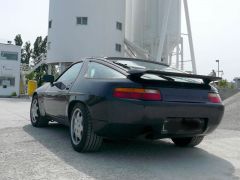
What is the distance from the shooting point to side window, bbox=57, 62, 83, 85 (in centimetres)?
502

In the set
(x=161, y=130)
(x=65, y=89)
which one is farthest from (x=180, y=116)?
(x=65, y=89)

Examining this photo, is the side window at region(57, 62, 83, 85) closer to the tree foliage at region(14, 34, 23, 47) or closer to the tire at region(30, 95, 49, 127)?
the tire at region(30, 95, 49, 127)

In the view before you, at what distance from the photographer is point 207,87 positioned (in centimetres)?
424

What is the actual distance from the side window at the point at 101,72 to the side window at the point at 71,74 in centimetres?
36

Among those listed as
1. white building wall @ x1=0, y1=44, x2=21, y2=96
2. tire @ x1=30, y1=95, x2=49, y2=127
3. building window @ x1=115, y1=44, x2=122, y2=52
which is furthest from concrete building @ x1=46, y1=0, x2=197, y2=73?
tire @ x1=30, y1=95, x2=49, y2=127

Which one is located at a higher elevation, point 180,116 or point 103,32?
point 103,32

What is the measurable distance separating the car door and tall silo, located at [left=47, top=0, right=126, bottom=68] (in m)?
22.2

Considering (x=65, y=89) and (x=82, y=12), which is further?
(x=82, y=12)

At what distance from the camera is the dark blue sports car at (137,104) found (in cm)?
367

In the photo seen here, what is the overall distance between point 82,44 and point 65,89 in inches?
915

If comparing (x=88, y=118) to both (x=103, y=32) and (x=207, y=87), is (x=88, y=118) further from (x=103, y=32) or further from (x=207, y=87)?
(x=103, y=32)

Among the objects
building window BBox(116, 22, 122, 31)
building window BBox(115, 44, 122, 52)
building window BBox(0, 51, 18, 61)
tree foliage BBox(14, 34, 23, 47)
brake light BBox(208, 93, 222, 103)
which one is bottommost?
brake light BBox(208, 93, 222, 103)

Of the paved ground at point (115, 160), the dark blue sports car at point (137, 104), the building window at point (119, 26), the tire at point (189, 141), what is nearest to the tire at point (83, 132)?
the dark blue sports car at point (137, 104)

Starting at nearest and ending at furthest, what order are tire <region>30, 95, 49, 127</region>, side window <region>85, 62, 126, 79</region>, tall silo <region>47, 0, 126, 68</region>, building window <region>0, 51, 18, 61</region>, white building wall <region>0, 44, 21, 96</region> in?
1. side window <region>85, 62, 126, 79</region>
2. tire <region>30, 95, 49, 127</region>
3. tall silo <region>47, 0, 126, 68</region>
4. white building wall <region>0, 44, 21, 96</region>
5. building window <region>0, 51, 18, 61</region>
